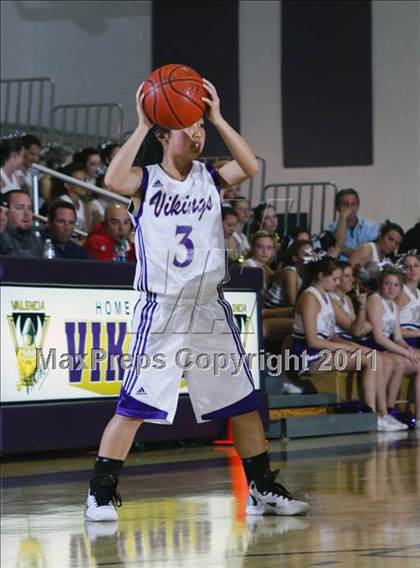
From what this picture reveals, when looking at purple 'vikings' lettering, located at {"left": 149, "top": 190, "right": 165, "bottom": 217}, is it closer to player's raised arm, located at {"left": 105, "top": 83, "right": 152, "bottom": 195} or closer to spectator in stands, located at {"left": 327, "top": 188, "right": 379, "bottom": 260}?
player's raised arm, located at {"left": 105, "top": 83, "right": 152, "bottom": 195}

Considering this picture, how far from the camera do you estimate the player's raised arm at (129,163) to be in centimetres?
549

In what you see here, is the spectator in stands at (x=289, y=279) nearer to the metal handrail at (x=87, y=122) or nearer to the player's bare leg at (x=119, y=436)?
the player's bare leg at (x=119, y=436)

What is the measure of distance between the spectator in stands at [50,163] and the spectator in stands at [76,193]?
0.61 feet

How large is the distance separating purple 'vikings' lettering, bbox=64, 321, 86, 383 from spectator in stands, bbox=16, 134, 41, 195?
365 centimetres

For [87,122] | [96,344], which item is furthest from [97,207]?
[87,122]

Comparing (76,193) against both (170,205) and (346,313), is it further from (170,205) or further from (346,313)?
(170,205)

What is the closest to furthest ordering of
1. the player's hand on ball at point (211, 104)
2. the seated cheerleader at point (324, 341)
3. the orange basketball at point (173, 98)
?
the orange basketball at point (173, 98), the player's hand on ball at point (211, 104), the seated cheerleader at point (324, 341)

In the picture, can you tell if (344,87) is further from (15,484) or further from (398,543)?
(398,543)

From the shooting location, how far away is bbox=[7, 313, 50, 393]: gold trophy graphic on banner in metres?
8.57

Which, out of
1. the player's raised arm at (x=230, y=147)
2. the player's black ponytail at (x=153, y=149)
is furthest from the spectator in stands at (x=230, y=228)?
the player's raised arm at (x=230, y=147)

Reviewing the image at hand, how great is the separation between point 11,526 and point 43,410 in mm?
3063

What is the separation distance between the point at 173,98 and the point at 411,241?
8219mm

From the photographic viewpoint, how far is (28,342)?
340 inches

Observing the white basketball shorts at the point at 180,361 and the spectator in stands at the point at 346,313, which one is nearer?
the white basketball shorts at the point at 180,361
